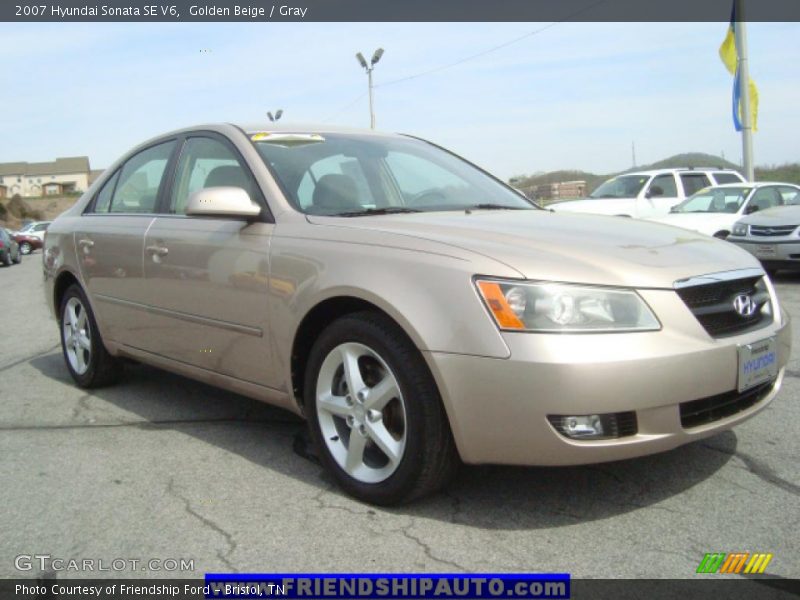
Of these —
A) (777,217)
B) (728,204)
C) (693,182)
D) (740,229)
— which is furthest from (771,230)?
(693,182)

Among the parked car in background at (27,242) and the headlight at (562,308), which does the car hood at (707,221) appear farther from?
the parked car in background at (27,242)

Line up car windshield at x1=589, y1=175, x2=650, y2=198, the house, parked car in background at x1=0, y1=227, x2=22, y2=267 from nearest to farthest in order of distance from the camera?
car windshield at x1=589, y1=175, x2=650, y2=198, parked car in background at x1=0, y1=227, x2=22, y2=267, the house

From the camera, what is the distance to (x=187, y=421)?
14.5 ft

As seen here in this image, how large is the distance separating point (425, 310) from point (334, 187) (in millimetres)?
1190

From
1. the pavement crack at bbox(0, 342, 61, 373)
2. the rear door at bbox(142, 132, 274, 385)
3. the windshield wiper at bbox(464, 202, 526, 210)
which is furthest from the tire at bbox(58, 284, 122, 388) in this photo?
the windshield wiper at bbox(464, 202, 526, 210)

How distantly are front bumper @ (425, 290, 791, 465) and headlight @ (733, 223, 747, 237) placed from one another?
9.09 metres

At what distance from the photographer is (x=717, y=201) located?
523 inches

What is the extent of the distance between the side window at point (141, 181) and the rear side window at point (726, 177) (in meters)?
14.9

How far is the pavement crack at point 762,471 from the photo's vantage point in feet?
10.2

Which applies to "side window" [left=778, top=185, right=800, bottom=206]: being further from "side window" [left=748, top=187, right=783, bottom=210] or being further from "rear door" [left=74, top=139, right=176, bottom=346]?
"rear door" [left=74, top=139, right=176, bottom=346]

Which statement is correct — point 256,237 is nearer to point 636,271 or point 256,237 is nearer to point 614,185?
point 636,271

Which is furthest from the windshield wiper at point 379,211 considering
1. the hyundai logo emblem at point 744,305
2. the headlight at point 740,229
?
the headlight at point 740,229

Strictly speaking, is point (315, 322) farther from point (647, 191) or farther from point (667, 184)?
point (667, 184)

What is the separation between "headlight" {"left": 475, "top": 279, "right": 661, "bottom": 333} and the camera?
2633 mm
